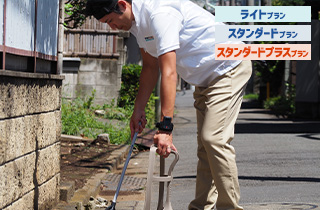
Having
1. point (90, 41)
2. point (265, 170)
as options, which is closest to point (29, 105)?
point (265, 170)

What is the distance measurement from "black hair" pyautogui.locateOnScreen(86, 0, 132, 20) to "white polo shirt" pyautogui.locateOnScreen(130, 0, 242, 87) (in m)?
0.17

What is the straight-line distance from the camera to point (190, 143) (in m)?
12.2

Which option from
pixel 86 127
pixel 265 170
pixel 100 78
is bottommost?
pixel 265 170

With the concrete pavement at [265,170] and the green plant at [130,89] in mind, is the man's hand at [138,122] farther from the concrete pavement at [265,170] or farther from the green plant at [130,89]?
the green plant at [130,89]

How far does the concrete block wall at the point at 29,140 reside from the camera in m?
3.99

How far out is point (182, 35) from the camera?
4184 mm

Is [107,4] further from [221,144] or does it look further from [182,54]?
[221,144]

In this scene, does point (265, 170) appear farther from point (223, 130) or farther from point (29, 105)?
point (29, 105)

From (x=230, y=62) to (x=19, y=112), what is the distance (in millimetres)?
1579

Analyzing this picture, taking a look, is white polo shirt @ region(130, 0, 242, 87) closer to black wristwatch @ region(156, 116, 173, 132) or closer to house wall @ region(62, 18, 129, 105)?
black wristwatch @ region(156, 116, 173, 132)

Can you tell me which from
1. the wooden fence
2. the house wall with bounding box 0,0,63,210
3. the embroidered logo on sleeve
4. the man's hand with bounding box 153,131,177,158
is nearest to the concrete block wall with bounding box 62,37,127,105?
the wooden fence

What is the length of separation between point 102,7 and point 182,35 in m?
0.62

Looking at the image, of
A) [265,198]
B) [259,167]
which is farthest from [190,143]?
[265,198]

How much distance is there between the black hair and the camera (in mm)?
3878
